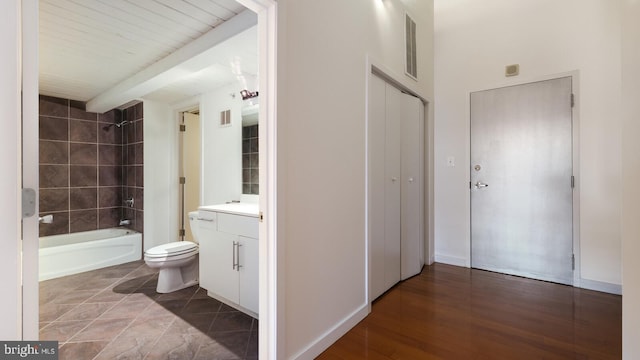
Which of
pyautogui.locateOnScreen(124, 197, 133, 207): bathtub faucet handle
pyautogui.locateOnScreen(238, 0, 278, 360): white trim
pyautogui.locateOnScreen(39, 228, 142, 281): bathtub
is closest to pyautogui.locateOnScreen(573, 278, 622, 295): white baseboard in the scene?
→ pyautogui.locateOnScreen(238, 0, 278, 360): white trim

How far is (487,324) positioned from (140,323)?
2604mm

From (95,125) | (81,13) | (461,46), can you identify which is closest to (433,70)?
(461,46)

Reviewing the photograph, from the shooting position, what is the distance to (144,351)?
5.77ft

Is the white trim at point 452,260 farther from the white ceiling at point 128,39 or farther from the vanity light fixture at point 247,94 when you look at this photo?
the white ceiling at point 128,39

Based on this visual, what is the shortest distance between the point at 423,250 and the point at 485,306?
1072 mm

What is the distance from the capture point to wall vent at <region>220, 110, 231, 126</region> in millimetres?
3186

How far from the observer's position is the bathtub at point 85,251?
10.3 ft

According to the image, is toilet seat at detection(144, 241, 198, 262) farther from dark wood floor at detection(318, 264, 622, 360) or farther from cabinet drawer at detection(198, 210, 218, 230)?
dark wood floor at detection(318, 264, 622, 360)

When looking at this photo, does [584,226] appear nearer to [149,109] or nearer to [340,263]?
[340,263]

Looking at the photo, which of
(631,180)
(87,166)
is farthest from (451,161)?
(87,166)

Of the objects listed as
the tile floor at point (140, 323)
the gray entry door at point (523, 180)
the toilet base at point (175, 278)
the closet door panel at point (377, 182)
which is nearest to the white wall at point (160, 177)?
the tile floor at point (140, 323)

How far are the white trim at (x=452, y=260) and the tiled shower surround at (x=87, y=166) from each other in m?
4.13

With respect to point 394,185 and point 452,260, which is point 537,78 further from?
point 452,260

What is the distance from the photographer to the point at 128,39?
2234mm
